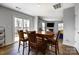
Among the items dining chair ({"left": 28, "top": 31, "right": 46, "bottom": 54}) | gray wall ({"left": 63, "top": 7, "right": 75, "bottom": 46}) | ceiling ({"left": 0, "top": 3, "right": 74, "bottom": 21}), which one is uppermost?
ceiling ({"left": 0, "top": 3, "right": 74, "bottom": 21})

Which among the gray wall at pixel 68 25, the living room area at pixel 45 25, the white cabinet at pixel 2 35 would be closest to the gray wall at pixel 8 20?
the living room area at pixel 45 25

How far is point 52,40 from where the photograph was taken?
249 cm

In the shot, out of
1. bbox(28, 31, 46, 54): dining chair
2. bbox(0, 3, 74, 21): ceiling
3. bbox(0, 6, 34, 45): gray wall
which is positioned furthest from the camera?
bbox(0, 6, 34, 45): gray wall

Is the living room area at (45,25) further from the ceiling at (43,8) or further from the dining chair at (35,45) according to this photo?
the dining chair at (35,45)

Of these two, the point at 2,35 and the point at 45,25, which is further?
the point at 45,25

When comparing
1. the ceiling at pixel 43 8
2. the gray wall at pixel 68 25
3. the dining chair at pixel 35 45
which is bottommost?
the dining chair at pixel 35 45

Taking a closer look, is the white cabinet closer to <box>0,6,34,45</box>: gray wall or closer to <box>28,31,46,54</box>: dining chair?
<box>0,6,34,45</box>: gray wall

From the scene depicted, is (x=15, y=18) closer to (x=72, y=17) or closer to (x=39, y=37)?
(x=39, y=37)

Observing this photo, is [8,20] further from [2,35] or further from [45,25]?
[45,25]

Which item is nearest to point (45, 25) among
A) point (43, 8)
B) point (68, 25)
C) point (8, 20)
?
point (43, 8)

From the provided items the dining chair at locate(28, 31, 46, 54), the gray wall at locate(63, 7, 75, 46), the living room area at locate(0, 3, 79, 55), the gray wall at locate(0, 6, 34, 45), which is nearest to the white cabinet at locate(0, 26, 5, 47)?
the living room area at locate(0, 3, 79, 55)

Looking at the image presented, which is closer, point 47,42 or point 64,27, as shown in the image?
point 47,42
